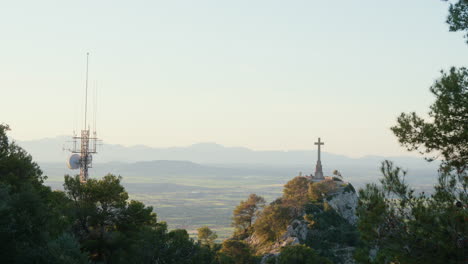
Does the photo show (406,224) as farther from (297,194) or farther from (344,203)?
(297,194)

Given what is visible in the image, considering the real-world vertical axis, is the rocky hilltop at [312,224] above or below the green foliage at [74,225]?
below

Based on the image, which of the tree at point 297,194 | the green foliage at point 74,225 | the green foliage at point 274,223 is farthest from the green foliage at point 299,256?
the tree at point 297,194

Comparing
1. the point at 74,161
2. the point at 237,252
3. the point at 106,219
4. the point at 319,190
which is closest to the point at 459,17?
the point at 106,219

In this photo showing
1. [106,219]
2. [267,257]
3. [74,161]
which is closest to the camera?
[106,219]

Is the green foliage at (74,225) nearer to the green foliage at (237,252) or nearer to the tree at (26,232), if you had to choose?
the tree at (26,232)

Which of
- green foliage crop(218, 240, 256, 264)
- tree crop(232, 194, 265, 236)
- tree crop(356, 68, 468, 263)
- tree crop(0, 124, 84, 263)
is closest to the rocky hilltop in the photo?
green foliage crop(218, 240, 256, 264)

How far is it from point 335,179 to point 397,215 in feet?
247

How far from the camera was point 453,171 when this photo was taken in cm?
2203

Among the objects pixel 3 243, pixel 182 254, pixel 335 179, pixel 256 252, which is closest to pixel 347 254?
pixel 256 252

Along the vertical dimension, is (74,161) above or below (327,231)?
above

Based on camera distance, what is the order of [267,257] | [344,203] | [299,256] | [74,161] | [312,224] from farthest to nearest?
[344,203] → [312,224] → [74,161] → [267,257] → [299,256]

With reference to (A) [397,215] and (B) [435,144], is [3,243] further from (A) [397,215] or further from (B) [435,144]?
(B) [435,144]

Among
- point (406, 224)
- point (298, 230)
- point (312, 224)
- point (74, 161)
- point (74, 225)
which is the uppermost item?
point (74, 161)

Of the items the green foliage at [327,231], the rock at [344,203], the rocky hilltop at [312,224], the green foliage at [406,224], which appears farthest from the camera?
the rock at [344,203]
